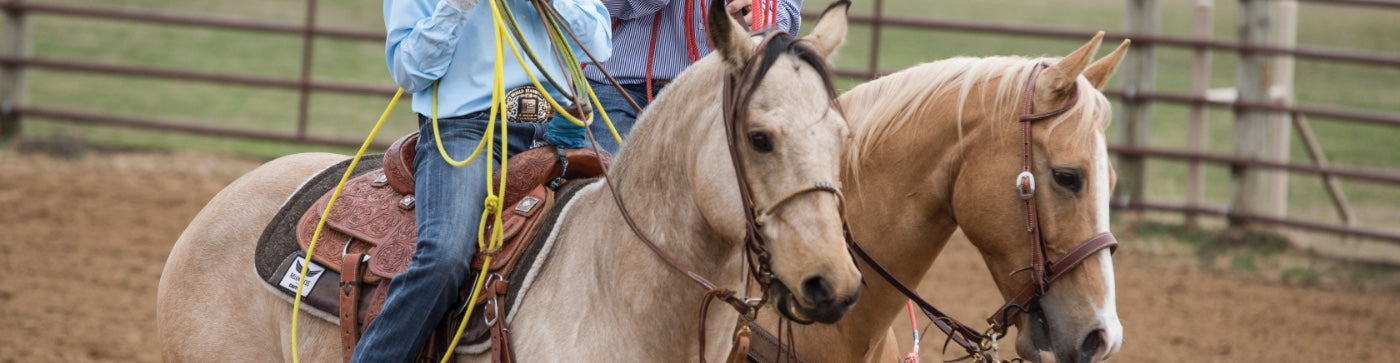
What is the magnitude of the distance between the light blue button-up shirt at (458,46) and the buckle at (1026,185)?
3.52 ft

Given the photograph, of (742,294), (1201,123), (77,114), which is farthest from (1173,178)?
(742,294)

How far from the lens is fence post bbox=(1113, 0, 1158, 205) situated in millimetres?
10094

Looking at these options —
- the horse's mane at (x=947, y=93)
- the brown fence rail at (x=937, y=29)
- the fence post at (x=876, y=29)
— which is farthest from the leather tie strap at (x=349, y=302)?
the fence post at (x=876, y=29)

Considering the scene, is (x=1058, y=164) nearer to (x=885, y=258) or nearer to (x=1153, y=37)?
(x=885, y=258)

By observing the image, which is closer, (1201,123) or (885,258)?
(885,258)

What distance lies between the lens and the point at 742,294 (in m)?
2.75

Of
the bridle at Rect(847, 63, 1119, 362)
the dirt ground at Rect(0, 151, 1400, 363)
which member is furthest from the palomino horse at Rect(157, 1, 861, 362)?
the dirt ground at Rect(0, 151, 1400, 363)

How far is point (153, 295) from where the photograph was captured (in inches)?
280

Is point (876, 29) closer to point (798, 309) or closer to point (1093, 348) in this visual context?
point (1093, 348)

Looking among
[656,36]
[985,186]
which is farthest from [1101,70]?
[656,36]

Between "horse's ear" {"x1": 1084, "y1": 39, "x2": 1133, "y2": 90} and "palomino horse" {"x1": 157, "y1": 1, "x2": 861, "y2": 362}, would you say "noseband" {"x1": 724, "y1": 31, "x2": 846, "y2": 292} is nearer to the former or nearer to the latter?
"palomino horse" {"x1": 157, "y1": 1, "x2": 861, "y2": 362}

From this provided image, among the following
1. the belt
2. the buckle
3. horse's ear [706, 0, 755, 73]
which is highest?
horse's ear [706, 0, 755, 73]

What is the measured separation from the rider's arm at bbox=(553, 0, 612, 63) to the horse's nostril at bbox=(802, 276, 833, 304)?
108 centimetres

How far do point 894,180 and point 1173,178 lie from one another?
11.1m
